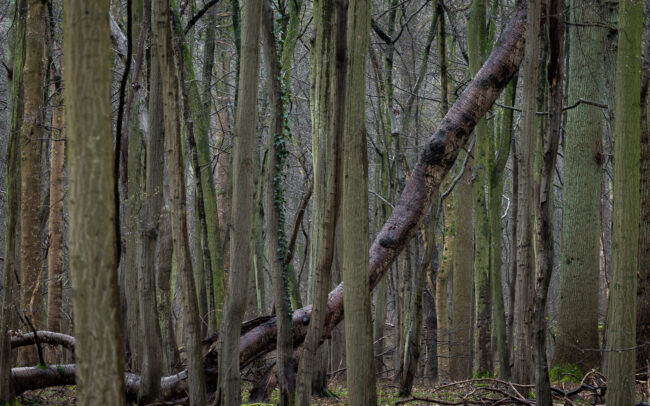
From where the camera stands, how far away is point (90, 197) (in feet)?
6.97

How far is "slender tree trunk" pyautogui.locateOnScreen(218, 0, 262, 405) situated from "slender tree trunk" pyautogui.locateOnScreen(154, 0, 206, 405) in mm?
193

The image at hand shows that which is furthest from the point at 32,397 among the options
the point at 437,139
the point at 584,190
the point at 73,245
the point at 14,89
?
the point at 584,190

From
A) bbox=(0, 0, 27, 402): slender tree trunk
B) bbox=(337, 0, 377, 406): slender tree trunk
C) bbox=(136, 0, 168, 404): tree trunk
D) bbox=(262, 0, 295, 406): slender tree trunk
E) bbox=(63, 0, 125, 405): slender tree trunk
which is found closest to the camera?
bbox=(63, 0, 125, 405): slender tree trunk

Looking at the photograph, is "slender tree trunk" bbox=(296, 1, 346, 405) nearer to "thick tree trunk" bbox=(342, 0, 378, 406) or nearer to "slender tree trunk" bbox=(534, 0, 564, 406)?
"thick tree trunk" bbox=(342, 0, 378, 406)

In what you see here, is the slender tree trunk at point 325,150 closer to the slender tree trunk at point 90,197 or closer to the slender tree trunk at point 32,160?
the slender tree trunk at point 90,197

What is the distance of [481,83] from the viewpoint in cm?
593

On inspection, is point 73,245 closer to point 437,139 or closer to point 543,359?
point 543,359

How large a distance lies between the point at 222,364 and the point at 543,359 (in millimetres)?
2422

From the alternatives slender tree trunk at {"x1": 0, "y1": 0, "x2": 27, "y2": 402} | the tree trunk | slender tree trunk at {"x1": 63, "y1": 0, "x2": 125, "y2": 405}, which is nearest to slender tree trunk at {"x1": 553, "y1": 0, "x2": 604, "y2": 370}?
the tree trunk

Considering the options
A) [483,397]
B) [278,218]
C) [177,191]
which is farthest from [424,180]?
[483,397]

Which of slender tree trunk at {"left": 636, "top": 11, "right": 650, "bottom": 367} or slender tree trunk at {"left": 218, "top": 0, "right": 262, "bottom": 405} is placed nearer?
slender tree trunk at {"left": 218, "top": 0, "right": 262, "bottom": 405}

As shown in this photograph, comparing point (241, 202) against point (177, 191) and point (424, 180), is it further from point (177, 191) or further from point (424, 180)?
point (424, 180)

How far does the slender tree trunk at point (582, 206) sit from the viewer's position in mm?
9273

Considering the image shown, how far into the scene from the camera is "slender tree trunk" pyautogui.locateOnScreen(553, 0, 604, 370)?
30.4 ft
